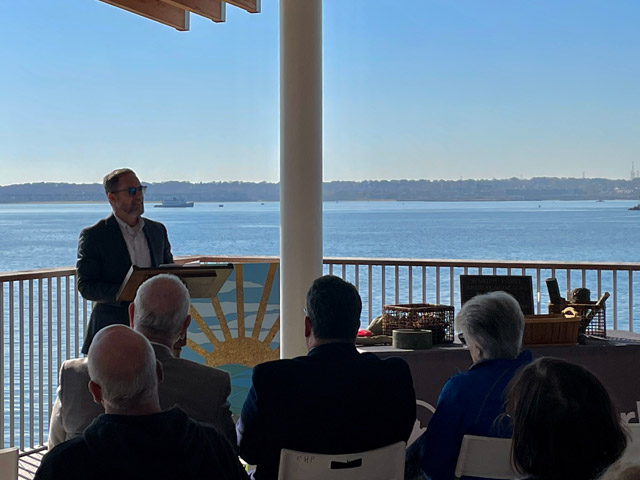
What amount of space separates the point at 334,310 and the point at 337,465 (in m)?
0.49

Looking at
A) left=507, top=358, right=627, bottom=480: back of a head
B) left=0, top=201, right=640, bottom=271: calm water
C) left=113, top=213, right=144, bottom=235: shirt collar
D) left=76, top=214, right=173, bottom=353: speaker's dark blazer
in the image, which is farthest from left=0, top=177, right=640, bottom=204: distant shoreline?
left=507, top=358, right=627, bottom=480: back of a head

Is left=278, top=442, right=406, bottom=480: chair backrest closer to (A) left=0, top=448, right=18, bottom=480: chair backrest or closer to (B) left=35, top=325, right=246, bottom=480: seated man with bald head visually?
(B) left=35, top=325, right=246, bottom=480: seated man with bald head

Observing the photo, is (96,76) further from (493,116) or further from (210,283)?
(210,283)

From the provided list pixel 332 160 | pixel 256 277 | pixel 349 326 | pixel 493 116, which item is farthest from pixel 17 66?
pixel 349 326

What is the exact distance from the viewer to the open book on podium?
321 cm

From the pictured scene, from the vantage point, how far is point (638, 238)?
131 ft

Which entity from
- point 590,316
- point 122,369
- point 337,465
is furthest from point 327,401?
point 590,316

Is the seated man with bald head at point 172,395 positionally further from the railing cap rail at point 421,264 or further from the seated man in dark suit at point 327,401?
the railing cap rail at point 421,264

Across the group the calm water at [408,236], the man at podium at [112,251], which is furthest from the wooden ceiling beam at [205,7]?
the calm water at [408,236]

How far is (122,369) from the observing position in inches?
69.2

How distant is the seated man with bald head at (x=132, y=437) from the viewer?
1.63 metres

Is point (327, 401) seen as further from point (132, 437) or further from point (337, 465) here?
point (132, 437)

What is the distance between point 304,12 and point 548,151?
35.6 meters

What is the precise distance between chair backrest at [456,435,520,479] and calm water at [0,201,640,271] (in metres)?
34.9
